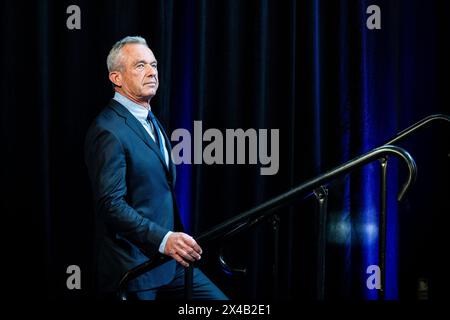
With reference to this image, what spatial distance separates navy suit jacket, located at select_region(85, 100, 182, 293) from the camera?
2150mm

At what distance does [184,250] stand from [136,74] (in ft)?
3.09

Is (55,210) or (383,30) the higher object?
(383,30)

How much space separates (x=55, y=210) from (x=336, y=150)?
1.47 metres

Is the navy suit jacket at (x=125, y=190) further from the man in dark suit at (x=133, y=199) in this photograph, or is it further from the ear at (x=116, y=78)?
the ear at (x=116, y=78)

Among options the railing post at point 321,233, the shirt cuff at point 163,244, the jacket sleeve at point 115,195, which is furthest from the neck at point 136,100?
the railing post at point 321,233

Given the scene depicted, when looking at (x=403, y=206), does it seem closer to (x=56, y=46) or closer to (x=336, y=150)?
(x=336, y=150)

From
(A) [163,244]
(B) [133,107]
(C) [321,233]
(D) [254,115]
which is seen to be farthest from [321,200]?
(D) [254,115]

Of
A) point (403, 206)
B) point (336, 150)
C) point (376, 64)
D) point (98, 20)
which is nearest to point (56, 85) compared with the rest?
point (98, 20)

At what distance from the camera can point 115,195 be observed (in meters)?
2.14

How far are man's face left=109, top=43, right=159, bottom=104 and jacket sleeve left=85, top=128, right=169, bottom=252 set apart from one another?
334 millimetres

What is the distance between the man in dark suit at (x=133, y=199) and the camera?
6.97 feet
